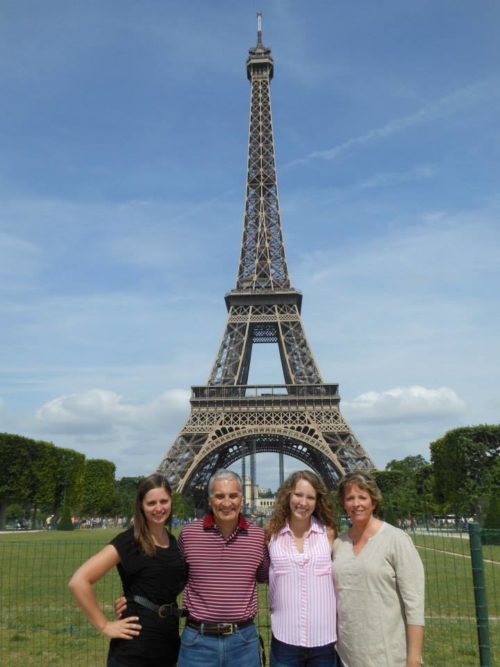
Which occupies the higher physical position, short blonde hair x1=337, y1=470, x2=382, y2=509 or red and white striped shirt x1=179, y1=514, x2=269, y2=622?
short blonde hair x1=337, y1=470, x2=382, y2=509

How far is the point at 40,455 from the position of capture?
48.9 m

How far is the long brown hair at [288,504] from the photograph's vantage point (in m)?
4.71

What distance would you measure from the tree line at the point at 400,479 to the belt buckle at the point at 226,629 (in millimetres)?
35630

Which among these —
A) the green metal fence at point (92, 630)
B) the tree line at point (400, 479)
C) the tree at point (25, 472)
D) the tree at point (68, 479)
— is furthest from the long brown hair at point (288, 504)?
the tree at point (68, 479)

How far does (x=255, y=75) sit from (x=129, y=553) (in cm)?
6336

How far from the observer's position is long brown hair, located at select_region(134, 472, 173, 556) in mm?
4312

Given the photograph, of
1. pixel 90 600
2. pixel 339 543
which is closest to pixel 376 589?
pixel 339 543

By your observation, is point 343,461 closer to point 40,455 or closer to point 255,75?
point 40,455

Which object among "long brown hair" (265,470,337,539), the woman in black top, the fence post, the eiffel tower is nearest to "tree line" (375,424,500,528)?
the eiffel tower

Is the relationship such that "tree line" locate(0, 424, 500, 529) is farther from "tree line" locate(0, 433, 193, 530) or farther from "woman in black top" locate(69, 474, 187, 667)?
"woman in black top" locate(69, 474, 187, 667)

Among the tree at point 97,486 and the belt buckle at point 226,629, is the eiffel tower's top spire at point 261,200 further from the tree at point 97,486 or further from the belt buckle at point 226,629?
the belt buckle at point 226,629

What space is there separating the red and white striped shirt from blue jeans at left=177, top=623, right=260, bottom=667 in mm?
117

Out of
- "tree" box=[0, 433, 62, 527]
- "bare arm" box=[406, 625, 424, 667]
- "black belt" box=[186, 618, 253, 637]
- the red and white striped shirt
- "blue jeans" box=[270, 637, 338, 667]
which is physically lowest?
"blue jeans" box=[270, 637, 338, 667]

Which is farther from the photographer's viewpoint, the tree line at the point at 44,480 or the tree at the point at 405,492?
the tree at the point at 405,492
